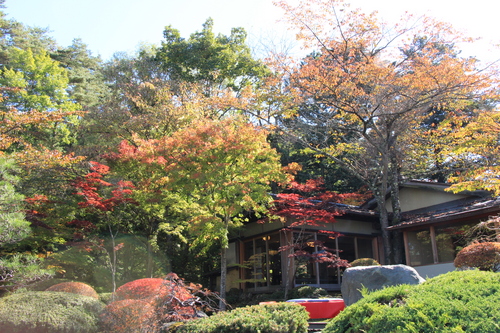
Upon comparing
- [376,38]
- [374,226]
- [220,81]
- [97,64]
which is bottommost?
[374,226]

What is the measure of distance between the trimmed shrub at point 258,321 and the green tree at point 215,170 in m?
6.05

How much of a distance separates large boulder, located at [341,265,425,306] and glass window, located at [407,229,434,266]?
8.68 meters

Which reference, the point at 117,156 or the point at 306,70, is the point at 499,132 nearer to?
the point at 306,70

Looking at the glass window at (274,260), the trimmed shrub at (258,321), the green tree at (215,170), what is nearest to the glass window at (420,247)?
the glass window at (274,260)

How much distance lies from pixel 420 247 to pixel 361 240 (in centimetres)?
238

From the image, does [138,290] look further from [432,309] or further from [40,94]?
[40,94]

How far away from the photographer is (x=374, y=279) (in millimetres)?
7602

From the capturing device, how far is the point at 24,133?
19.8m

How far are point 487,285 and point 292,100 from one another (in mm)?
12195

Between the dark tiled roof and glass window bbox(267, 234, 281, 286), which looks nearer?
the dark tiled roof

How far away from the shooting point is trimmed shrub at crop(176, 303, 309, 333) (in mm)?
5996

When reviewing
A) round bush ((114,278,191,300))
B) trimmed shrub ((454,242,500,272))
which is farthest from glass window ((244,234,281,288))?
round bush ((114,278,191,300))

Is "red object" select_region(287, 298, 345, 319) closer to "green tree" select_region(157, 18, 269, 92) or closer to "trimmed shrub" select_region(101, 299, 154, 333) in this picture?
Result: "trimmed shrub" select_region(101, 299, 154, 333)

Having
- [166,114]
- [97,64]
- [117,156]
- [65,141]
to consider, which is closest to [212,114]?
[166,114]
